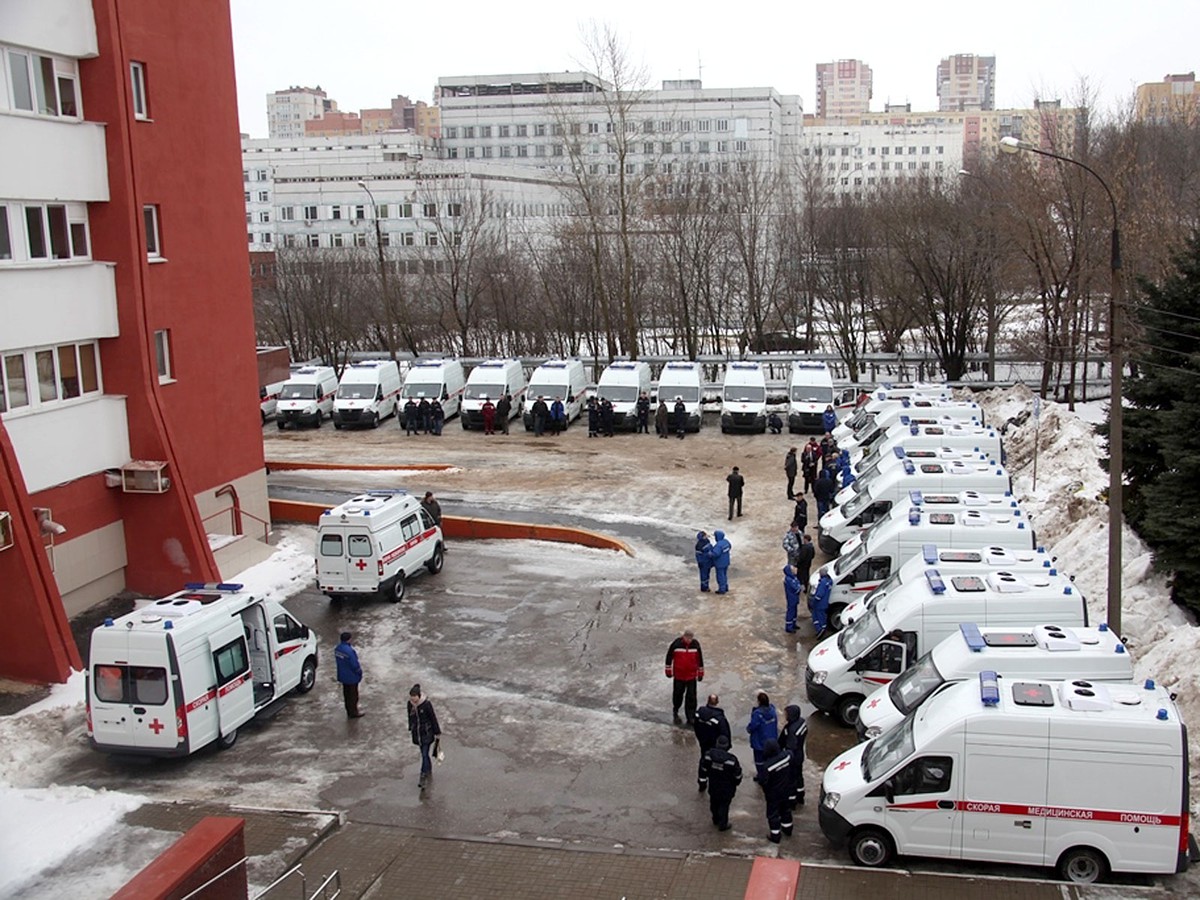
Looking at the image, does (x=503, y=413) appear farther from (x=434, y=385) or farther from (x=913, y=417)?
(x=913, y=417)

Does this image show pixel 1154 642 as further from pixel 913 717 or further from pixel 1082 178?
pixel 1082 178

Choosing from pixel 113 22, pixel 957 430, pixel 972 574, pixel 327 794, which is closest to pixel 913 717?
pixel 972 574

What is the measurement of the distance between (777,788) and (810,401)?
26.7 metres

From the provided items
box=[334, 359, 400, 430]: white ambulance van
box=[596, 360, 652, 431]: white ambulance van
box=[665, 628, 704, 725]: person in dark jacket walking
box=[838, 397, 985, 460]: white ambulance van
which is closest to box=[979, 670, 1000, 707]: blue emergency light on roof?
box=[665, 628, 704, 725]: person in dark jacket walking

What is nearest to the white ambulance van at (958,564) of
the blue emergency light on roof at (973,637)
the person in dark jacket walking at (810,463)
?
the blue emergency light on roof at (973,637)

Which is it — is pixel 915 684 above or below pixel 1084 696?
below

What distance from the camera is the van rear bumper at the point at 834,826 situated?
11.4 m

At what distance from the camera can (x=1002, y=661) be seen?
1265 centimetres

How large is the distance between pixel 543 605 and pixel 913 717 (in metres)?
9.84

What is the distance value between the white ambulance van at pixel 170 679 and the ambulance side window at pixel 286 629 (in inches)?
38.0

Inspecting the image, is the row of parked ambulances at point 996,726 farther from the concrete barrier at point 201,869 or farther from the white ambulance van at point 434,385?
the white ambulance van at point 434,385

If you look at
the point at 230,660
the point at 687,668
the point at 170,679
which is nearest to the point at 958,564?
the point at 687,668

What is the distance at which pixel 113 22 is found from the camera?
19750 millimetres

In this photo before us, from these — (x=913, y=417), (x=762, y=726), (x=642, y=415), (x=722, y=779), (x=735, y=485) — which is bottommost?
(x=722, y=779)
